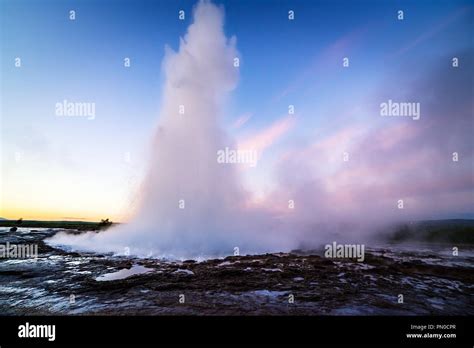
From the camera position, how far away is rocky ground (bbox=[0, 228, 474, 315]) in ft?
17.9

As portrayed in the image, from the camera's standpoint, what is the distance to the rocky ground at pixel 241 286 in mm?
5449

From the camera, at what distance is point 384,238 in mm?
19000

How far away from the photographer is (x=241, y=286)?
686 centimetres

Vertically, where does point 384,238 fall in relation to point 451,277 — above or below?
below

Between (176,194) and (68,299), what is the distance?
9.43 metres

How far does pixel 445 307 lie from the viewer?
5715 mm

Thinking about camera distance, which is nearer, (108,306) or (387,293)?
(108,306)

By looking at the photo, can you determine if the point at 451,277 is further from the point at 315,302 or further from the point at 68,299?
the point at 68,299

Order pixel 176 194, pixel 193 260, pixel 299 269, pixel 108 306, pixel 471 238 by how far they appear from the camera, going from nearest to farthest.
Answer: pixel 108 306 < pixel 299 269 < pixel 193 260 < pixel 176 194 < pixel 471 238
